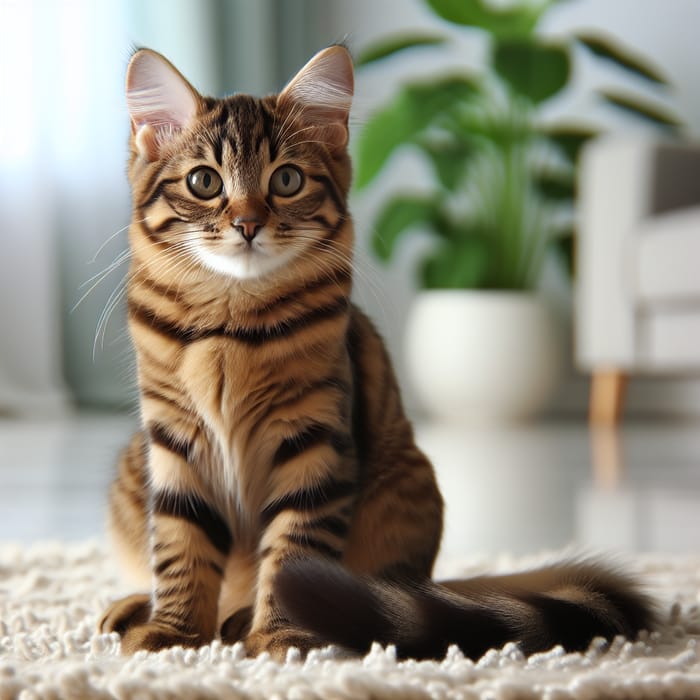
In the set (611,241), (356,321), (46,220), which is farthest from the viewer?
(46,220)

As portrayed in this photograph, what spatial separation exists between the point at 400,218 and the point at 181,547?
118 inches

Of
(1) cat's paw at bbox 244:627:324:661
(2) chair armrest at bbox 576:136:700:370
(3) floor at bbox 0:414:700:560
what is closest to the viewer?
(1) cat's paw at bbox 244:627:324:661

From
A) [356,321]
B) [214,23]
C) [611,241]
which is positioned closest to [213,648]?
[356,321]

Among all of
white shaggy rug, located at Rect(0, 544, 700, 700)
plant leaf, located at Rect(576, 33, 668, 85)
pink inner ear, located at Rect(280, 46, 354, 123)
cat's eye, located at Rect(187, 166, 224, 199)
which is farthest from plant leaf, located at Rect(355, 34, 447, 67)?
white shaggy rug, located at Rect(0, 544, 700, 700)

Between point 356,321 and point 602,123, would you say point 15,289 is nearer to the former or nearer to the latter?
point 602,123

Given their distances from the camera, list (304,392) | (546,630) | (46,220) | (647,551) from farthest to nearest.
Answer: (46,220), (647,551), (304,392), (546,630)

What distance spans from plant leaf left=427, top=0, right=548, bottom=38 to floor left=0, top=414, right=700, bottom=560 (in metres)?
1.47

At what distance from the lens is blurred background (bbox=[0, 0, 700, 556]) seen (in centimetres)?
336

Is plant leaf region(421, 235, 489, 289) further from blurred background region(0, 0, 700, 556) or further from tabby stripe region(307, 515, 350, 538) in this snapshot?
tabby stripe region(307, 515, 350, 538)

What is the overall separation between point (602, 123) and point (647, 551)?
3.13 meters

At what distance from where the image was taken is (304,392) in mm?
934

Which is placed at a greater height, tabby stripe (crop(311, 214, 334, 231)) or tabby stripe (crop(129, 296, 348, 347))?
tabby stripe (crop(311, 214, 334, 231))

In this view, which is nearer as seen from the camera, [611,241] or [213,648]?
[213,648]

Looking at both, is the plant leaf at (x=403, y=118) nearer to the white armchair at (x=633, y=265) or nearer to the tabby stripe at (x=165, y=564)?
the white armchair at (x=633, y=265)
